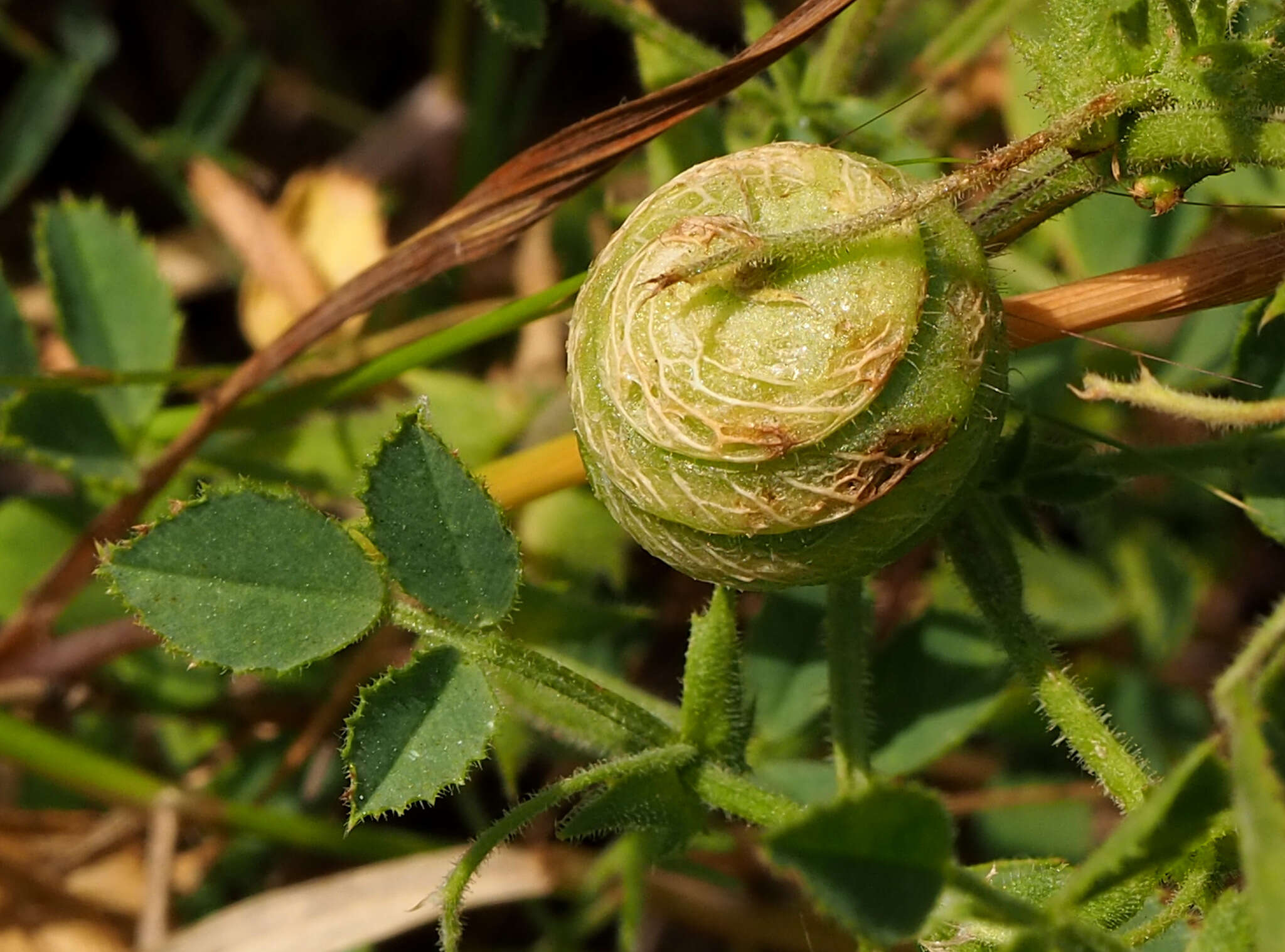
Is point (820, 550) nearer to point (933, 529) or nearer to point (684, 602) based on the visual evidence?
point (933, 529)

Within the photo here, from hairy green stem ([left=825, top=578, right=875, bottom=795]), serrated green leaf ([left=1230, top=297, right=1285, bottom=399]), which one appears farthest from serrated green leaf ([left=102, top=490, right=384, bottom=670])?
serrated green leaf ([left=1230, top=297, right=1285, bottom=399])

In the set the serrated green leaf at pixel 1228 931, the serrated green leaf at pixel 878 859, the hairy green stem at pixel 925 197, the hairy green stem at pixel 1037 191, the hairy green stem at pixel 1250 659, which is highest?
the hairy green stem at pixel 1037 191

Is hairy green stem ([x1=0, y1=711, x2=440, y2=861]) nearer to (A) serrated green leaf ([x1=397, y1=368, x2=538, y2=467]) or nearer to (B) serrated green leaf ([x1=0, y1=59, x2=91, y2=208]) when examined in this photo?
(A) serrated green leaf ([x1=397, y1=368, x2=538, y2=467])

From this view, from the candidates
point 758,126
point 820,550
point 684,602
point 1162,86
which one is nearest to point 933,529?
point 820,550

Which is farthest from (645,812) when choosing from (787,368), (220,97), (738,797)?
(220,97)

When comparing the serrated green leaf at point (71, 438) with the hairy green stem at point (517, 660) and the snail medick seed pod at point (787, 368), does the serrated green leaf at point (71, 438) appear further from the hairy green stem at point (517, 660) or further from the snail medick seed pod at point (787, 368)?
the snail medick seed pod at point (787, 368)

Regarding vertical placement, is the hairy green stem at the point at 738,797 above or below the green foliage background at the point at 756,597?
below

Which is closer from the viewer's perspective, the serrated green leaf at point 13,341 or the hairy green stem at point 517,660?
the hairy green stem at point 517,660

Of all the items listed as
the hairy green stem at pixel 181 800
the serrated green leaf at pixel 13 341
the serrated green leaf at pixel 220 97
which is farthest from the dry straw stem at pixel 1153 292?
the serrated green leaf at pixel 220 97
